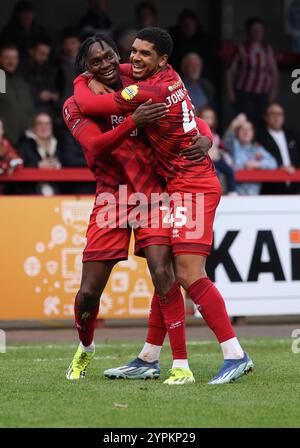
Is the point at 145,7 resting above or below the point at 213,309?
above

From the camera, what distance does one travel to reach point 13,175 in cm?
1370

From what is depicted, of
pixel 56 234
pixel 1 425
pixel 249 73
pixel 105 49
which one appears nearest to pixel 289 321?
pixel 56 234

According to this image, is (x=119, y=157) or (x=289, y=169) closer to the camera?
(x=119, y=157)

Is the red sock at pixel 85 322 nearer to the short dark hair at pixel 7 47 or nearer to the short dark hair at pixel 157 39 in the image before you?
the short dark hair at pixel 157 39

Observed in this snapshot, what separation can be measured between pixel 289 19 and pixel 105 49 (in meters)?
11.7

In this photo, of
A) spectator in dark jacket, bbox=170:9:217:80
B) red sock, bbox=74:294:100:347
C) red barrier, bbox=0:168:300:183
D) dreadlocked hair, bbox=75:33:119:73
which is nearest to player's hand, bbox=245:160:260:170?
red barrier, bbox=0:168:300:183

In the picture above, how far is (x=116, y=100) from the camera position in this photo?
748 cm

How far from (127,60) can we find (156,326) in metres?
7.20

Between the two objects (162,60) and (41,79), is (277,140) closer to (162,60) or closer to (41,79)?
(41,79)

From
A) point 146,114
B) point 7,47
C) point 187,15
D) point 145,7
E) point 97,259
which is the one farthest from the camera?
point 187,15

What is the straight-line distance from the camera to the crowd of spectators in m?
14.1

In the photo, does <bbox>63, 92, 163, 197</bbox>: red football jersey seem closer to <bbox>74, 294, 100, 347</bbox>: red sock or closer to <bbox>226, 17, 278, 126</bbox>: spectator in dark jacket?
<bbox>74, 294, 100, 347</bbox>: red sock

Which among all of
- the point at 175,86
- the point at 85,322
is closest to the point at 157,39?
the point at 175,86
